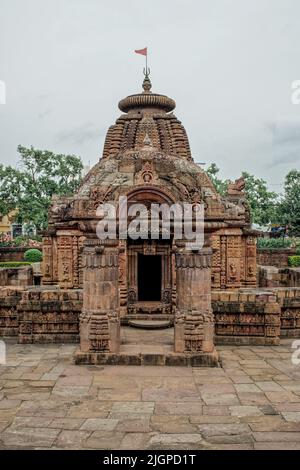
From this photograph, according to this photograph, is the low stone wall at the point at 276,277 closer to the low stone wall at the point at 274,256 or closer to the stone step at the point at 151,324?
the stone step at the point at 151,324

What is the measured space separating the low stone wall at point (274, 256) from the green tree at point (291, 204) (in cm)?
731

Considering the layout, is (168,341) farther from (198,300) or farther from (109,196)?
(109,196)

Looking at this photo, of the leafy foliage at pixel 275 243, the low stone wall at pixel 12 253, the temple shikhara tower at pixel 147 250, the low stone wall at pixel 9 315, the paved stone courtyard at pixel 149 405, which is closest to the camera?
the paved stone courtyard at pixel 149 405

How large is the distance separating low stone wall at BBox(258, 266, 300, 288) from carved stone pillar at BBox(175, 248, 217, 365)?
832 centimetres

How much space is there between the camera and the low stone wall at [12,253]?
29766 mm

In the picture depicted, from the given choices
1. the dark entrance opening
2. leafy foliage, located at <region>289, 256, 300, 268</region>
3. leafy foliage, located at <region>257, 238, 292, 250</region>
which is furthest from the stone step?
leafy foliage, located at <region>257, 238, 292, 250</region>

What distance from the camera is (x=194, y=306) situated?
28.3 ft

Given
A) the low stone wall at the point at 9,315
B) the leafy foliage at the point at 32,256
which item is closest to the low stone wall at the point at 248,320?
the low stone wall at the point at 9,315

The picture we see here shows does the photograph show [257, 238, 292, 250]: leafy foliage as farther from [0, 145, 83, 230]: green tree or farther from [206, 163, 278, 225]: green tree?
[0, 145, 83, 230]: green tree

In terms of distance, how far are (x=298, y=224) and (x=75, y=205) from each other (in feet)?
88.4

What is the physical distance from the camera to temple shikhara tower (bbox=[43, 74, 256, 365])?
8.62 meters

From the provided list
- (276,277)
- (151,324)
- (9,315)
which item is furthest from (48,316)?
(276,277)

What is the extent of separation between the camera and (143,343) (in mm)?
9398
